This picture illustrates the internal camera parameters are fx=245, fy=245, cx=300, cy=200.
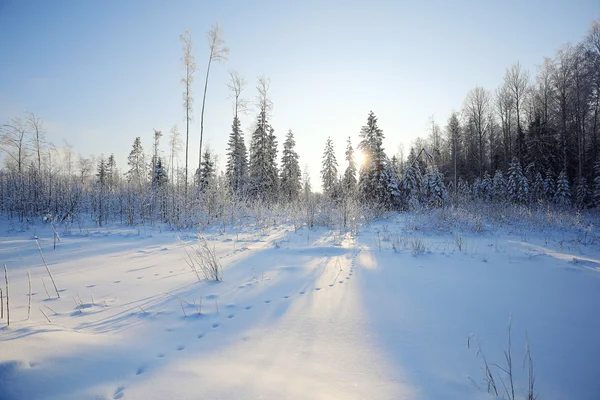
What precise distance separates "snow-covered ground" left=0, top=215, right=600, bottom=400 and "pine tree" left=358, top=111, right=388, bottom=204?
40.8 feet

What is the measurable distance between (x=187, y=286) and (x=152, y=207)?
9.70 metres

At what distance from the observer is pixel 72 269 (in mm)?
4102

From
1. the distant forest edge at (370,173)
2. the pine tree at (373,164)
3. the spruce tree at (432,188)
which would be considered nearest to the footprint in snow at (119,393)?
the distant forest edge at (370,173)

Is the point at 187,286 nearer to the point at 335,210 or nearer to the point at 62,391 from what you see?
the point at 62,391

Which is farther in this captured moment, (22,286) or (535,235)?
(535,235)

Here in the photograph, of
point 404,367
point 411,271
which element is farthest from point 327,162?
point 404,367

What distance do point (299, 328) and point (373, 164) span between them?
53.8ft

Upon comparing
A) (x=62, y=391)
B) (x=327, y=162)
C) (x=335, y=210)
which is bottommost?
(x=62, y=391)

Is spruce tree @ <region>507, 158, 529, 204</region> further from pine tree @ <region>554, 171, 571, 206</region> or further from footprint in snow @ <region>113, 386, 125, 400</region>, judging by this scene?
footprint in snow @ <region>113, 386, 125, 400</region>

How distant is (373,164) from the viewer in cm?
1747

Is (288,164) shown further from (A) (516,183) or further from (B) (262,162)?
(A) (516,183)

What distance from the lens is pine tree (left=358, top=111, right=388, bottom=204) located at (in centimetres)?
1711

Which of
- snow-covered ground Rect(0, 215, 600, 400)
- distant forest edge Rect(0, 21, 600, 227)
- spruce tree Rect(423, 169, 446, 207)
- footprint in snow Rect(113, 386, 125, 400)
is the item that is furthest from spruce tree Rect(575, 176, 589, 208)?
footprint in snow Rect(113, 386, 125, 400)

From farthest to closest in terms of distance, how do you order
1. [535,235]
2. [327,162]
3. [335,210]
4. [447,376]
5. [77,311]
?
[327,162] → [335,210] → [535,235] → [77,311] → [447,376]
